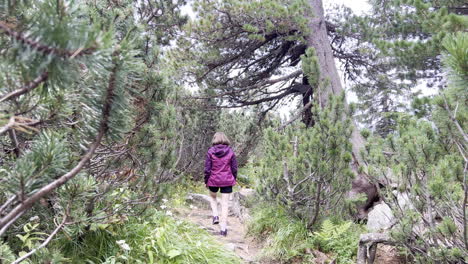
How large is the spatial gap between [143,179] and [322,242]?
242 cm

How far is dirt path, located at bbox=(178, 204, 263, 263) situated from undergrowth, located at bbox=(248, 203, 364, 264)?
28 centimetres

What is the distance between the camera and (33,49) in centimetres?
77

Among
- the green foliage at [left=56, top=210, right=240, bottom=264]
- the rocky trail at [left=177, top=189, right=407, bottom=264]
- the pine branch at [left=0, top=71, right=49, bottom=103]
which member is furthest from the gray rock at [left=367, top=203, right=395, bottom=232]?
the pine branch at [left=0, top=71, right=49, bottom=103]

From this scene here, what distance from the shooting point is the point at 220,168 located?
550 centimetres

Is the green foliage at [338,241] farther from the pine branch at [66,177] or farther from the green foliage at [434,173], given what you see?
the pine branch at [66,177]

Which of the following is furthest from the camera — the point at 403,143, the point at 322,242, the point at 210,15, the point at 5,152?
the point at 210,15

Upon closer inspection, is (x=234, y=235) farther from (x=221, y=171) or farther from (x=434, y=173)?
(x=434, y=173)

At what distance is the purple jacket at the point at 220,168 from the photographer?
544cm

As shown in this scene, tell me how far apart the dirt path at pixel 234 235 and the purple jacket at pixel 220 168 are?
2.66ft

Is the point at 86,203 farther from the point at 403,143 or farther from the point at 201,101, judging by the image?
the point at 201,101

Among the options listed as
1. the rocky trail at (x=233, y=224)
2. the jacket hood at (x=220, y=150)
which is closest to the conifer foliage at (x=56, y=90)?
the rocky trail at (x=233, y=224)

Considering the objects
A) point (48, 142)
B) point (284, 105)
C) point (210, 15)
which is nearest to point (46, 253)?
point (48, 142)

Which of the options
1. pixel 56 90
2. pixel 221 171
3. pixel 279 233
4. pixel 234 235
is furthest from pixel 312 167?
pixel 56 90

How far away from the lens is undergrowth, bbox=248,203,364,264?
3820 mm
